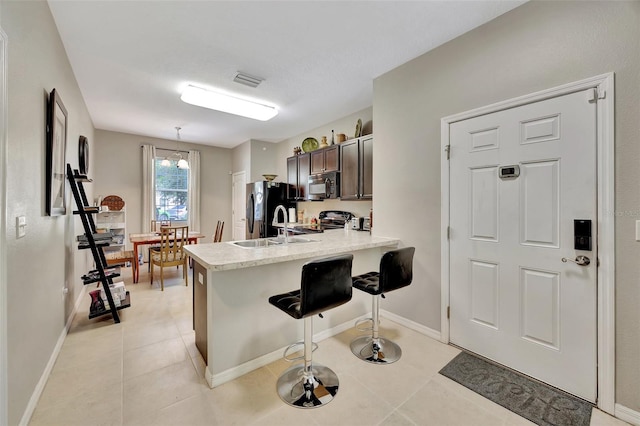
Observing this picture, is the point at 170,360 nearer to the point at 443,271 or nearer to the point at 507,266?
the point at 443,271

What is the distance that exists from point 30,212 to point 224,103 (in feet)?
8.05

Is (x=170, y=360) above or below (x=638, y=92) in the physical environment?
below

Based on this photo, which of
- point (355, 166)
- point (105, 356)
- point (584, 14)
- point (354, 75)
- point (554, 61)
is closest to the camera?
point (584, 14)

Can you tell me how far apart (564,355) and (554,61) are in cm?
202

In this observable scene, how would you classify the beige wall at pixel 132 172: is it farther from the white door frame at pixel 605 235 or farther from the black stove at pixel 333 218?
the white door frame at pixel 605 235

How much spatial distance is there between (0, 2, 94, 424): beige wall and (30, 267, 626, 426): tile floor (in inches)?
10.2

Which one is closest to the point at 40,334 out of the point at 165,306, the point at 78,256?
the point at 165,306

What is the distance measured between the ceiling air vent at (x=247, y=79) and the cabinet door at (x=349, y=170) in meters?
1.47

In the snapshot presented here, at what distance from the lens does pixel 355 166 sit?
3.83m

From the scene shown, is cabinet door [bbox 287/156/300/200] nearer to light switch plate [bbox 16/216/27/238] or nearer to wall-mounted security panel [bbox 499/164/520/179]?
wall-mounted security panel [bbox 499/164/520/179]

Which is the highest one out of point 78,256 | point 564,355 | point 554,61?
point 554,61

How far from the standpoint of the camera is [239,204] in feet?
21.8

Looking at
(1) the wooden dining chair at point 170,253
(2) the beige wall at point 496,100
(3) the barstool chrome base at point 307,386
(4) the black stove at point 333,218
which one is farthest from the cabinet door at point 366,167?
(1) the wooden dining chair at point 170,253

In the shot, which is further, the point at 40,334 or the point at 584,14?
the point at 40,334
